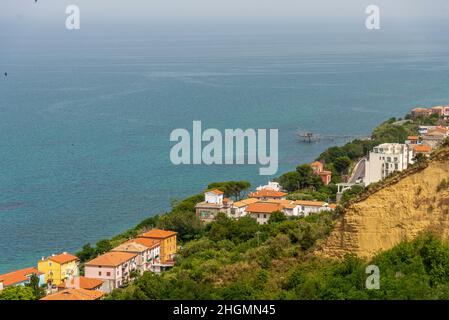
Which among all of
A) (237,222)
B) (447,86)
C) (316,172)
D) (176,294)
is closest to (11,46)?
(447,86)

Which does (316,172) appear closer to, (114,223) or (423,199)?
(114,223)

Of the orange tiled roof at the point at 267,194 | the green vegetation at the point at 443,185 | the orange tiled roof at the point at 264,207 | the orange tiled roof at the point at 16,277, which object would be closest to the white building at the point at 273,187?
the orange tiled roof at the point at 267,194

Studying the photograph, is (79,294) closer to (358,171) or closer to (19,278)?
(19,278)

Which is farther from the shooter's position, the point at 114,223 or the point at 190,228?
the point at 114,223

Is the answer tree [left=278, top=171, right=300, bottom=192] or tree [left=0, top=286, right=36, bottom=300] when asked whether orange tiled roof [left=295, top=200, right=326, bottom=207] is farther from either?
tree [left=0, top=286, right=36, bottom=300]

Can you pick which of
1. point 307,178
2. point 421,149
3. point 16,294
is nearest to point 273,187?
point 307,178
